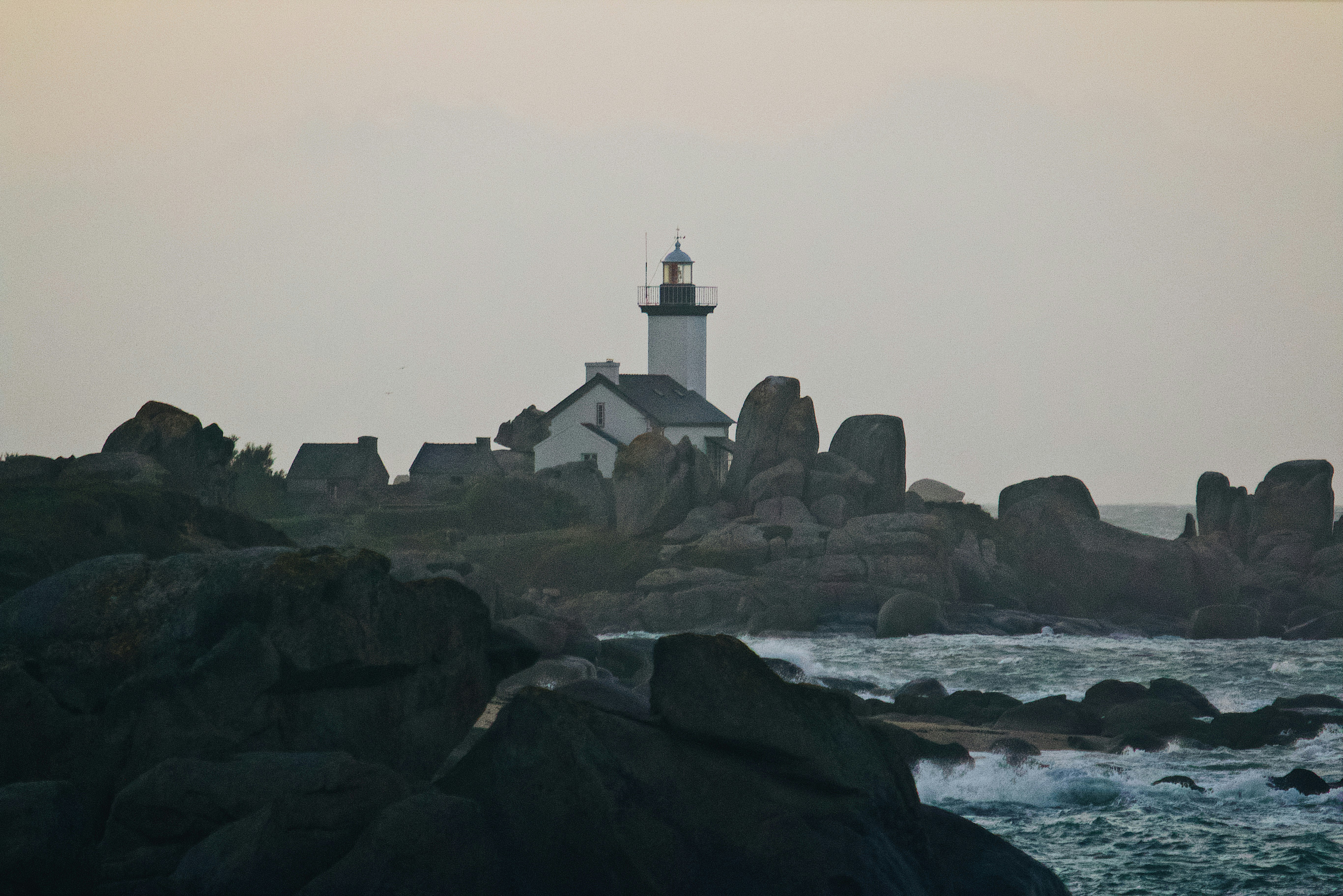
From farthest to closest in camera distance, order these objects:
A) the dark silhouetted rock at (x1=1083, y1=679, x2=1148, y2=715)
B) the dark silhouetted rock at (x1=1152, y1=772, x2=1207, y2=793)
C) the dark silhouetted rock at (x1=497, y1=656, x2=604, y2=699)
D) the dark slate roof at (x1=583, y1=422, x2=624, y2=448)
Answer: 1. the dark slate roof at (x1=583, y1=422, x2=624, y2=448)
2. the dark silhouetted rock at (x1=1083, y1=679, x2=1148, y2=715)
3. the dark silhouetted rock at (x1=497, y1=656, x2=604, y2=699)
4. the dark silhouetted rock at (x1=1152, y1=772, x2=1207, y2=793)

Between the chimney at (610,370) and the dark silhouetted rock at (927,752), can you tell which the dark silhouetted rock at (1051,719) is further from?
the chimney at (610,370)

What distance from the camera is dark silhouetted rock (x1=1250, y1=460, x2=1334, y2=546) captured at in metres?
52.5

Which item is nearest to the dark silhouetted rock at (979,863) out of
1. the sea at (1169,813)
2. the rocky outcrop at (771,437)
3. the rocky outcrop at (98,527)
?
the sea at (1169,813)

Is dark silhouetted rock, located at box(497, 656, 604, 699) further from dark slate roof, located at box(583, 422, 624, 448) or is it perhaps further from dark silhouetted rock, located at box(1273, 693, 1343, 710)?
dark slate roof, located at box(583, 422, 624, 448)

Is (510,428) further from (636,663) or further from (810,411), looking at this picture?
(636,663)

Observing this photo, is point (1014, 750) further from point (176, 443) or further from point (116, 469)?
point (176, 443)

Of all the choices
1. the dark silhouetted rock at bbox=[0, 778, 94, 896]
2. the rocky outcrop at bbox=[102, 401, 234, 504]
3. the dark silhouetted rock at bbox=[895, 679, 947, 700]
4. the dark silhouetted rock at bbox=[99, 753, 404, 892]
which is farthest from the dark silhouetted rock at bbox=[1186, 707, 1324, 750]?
the rocky outcrop at bbox=[102, 401, 234, 504]

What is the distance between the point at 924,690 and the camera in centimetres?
2823

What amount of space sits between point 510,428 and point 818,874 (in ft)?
185

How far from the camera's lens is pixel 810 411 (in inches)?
2066

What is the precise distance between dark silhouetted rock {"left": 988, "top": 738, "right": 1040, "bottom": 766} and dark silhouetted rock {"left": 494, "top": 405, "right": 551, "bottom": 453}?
142 ft

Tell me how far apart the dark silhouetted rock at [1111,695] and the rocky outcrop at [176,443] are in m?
18.0

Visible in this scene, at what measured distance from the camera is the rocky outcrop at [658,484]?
160 ft

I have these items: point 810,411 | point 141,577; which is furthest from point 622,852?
point 810,411
